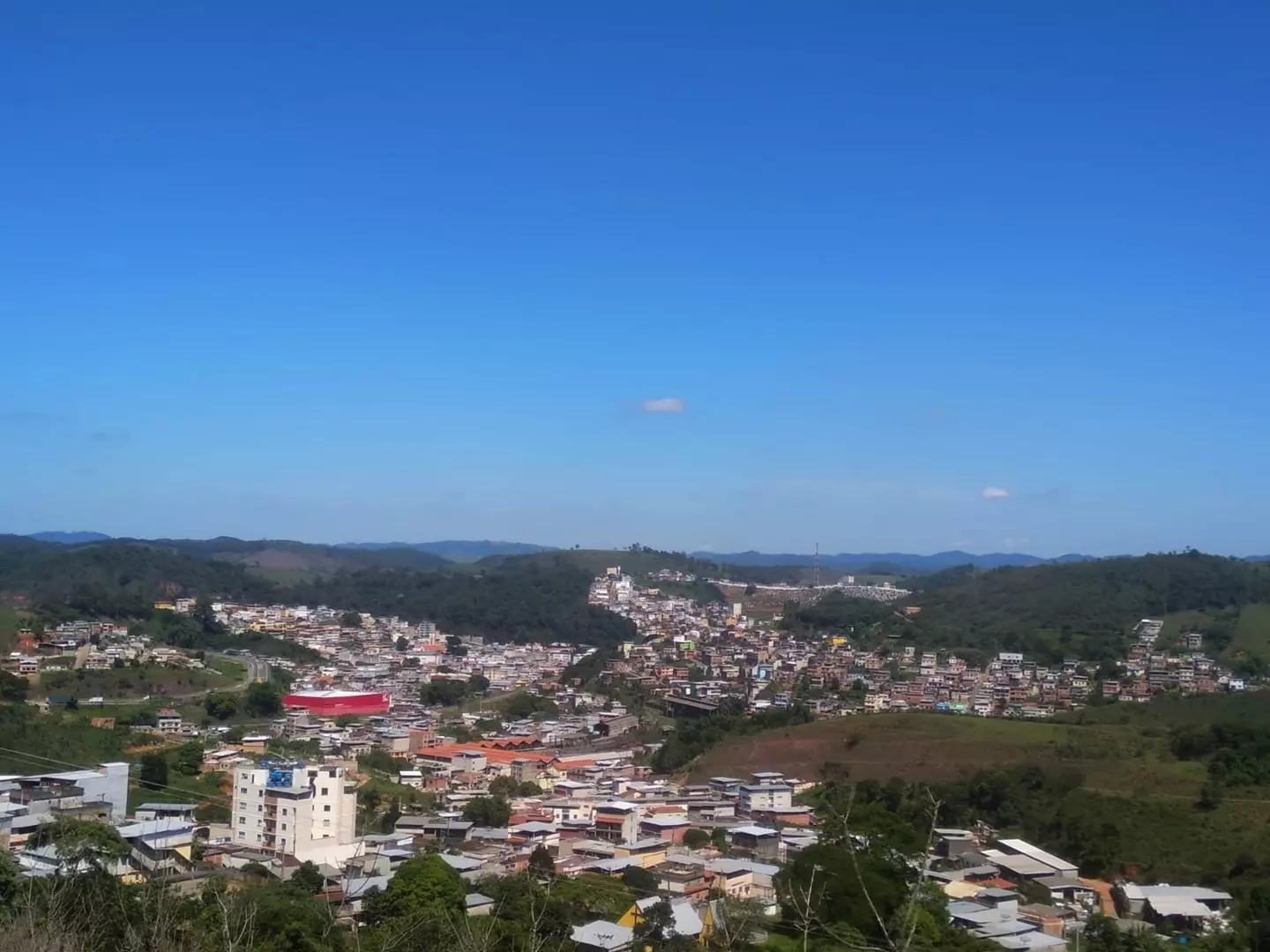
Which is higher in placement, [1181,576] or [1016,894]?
[1181,576]

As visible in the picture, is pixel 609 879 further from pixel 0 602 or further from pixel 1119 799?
pixel 0 602

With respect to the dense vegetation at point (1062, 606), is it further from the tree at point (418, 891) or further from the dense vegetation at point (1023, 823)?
the tree at point (418, 891)

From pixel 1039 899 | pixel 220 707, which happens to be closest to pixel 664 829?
pixel 1039 899

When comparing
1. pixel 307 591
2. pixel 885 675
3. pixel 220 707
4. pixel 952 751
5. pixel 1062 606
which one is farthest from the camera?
pixel 307 591

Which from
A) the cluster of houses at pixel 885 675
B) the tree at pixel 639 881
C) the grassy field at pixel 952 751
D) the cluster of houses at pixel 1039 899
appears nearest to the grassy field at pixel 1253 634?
the cluster of houses at pixel 885 675

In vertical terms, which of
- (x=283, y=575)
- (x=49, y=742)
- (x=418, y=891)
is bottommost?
(x=49, y=742)

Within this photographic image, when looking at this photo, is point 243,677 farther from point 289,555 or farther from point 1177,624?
point 289,555

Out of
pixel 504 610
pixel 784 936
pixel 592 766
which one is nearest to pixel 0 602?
pixel 504 610
